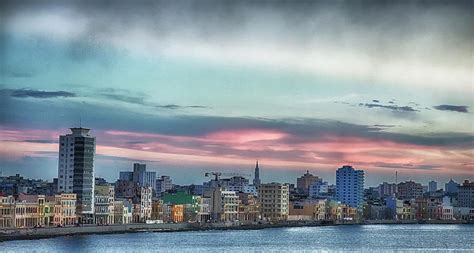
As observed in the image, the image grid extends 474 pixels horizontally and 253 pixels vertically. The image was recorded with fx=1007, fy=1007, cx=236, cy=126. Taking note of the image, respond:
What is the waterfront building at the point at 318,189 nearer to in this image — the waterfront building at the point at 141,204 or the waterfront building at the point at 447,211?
the waterfront building at the point at 447,211

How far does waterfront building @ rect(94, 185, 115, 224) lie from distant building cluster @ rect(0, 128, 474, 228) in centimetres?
2

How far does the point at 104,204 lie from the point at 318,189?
14.5 ft

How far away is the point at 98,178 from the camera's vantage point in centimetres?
1719

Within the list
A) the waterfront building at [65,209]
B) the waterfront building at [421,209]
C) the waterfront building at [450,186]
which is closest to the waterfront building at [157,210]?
the waterfront building at [65,209]

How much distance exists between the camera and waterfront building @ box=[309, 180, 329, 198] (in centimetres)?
1915

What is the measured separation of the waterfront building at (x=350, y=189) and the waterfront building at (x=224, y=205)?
234cm

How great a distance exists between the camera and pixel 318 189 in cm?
2047

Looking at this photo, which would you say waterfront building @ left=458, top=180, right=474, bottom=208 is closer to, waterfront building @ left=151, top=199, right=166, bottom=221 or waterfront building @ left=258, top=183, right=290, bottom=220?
waterfront building @ left=258, top=183, right=290, bottom=220

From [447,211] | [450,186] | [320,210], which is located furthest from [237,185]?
[450,186]

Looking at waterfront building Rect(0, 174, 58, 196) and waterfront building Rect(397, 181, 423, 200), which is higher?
waterfront building Rect(397, 181, 423, 200)

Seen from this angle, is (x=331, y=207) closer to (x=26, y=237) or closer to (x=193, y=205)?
(x=193, y=205)

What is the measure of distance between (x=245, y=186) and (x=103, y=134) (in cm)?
1053

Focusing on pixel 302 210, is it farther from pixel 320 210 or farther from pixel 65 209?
pixel 65 209

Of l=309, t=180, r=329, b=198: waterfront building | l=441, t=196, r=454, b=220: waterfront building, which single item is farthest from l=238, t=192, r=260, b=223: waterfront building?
l=441, t=196, r=454, b=220: waterfront building
